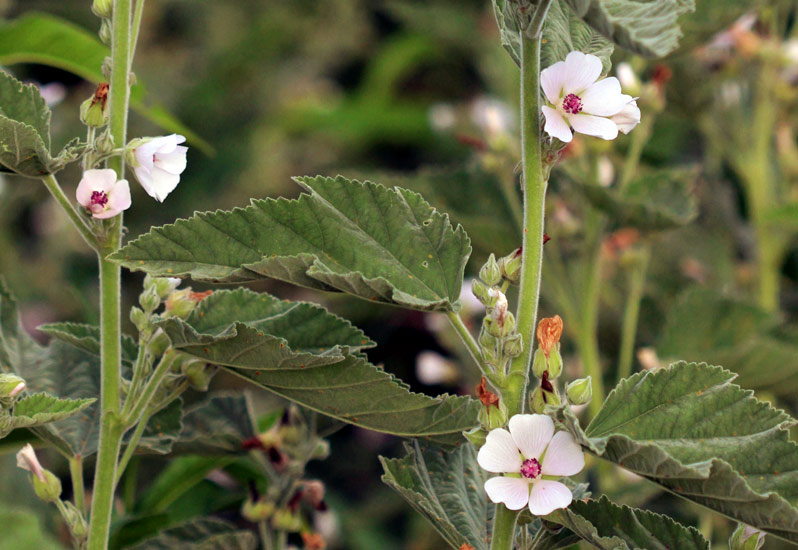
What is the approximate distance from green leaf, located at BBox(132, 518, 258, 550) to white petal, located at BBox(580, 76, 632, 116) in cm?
41

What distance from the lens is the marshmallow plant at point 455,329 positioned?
1.76 ft

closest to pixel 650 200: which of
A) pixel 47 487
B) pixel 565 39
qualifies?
pixel 565 39

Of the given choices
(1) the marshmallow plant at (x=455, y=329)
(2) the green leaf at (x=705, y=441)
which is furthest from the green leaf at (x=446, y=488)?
(2) the green leaf at (x=705, y=441)

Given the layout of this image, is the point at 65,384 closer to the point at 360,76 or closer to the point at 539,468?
the point at 539,468

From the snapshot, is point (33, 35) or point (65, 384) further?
point (33, 35)

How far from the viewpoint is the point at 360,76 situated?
2.90 metres

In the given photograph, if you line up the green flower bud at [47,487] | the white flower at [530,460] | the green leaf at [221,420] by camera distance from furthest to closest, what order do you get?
the green leaf at [221,420]
the green flower bud at [47,487]
the white flower at [530,460]

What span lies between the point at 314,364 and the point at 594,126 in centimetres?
22

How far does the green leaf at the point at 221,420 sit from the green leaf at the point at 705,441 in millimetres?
329

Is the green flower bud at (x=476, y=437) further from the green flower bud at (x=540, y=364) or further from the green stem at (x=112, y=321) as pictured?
the green stem at (x=112, y=321)

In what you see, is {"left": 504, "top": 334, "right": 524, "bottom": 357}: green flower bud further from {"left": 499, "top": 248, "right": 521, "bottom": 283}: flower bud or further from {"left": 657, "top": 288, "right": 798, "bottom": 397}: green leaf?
{"left": 657, "top": 288, "right": 798, "bottom": 397}: green leaf

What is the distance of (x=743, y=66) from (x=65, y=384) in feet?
3.25

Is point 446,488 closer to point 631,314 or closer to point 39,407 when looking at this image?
point 39,407

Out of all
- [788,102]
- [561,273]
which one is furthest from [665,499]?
[788,102]
